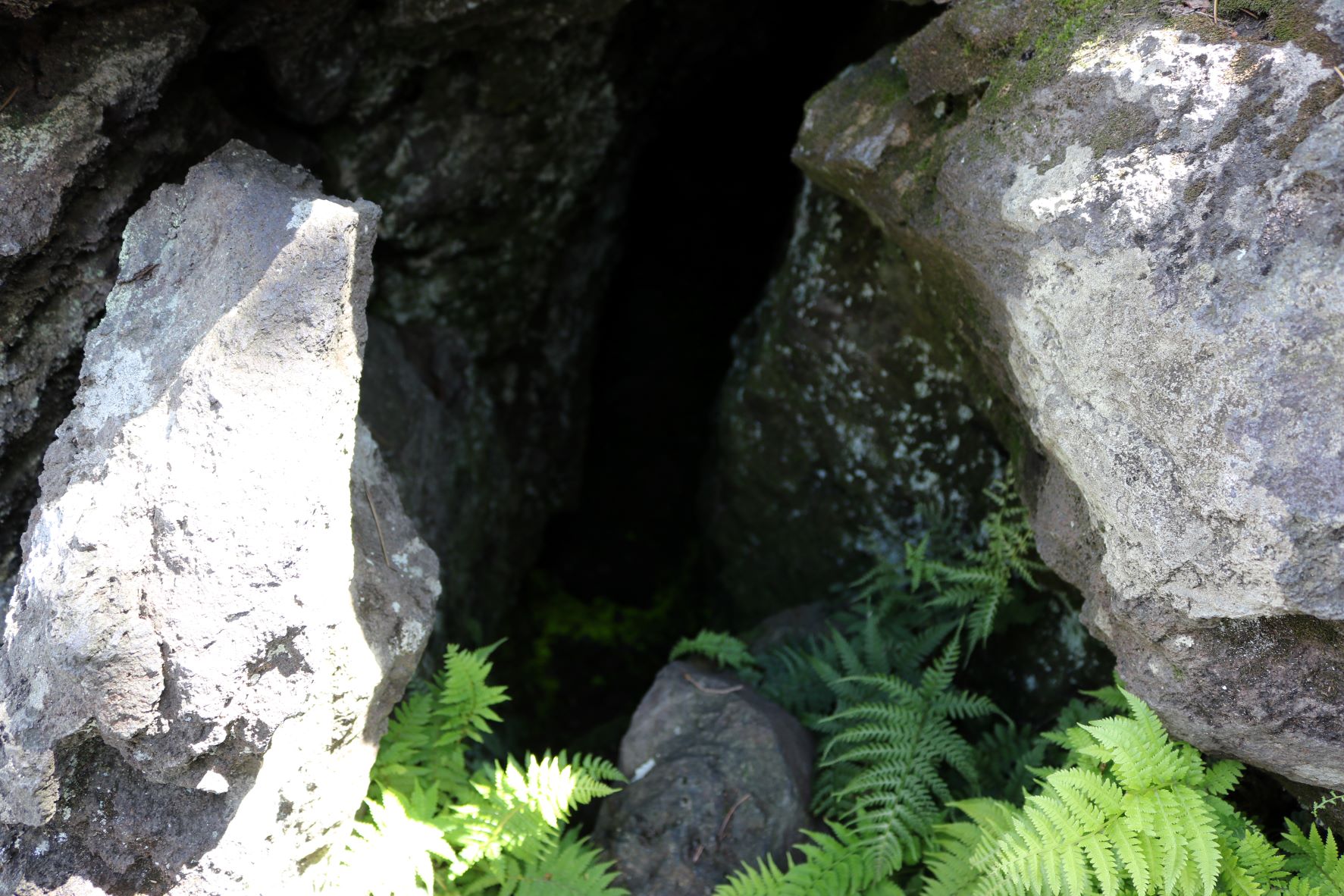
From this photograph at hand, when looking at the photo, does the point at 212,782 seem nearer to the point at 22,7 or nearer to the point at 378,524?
the point at 378,524

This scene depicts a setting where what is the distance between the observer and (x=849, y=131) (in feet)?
9.79

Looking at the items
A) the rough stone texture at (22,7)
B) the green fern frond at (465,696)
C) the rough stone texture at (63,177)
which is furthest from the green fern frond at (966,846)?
Answer: the rough stone texture at (22,7)

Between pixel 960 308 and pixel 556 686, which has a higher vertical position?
pixel 960 308

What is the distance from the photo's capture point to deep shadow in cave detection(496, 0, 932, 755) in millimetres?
4969

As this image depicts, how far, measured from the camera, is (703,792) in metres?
3.08

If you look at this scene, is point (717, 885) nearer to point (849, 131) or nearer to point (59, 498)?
point (59, 498)

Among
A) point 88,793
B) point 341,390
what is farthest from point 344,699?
point 341,390

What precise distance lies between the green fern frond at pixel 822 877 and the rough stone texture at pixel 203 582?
47.7 inches

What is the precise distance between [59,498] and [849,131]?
8.16 ft

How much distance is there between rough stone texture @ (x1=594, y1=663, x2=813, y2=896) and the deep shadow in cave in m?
1.52

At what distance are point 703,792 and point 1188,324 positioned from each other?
2037 mm

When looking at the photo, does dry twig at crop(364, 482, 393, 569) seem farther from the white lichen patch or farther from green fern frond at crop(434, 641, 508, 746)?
the white lichen patch

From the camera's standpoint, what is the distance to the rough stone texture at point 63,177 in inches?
101

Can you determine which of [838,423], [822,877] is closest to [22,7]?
[838,423]
